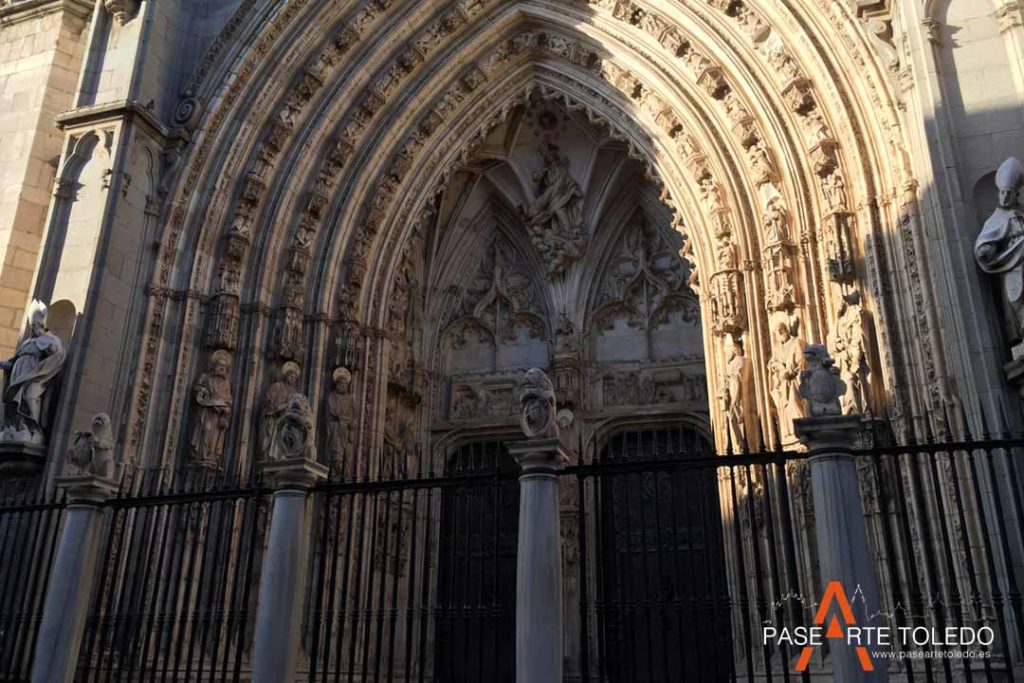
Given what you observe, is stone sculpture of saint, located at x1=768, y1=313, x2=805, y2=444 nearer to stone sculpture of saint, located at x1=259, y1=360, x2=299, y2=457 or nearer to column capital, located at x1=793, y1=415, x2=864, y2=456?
column capital, located at x1=793, y1=415, x2=864, y2=456

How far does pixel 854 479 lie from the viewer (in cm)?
529

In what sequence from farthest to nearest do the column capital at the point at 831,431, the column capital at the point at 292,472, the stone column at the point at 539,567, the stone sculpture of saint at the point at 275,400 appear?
the stone sculpture of saint at the point at 275,400, the column capital at the point at 292,472, the stone column at the point at 539,567, the column capital at the point at 831,431

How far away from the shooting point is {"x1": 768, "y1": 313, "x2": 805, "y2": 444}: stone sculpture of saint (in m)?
9.39

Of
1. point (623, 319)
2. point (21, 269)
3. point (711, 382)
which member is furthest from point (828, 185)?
point (21, 269)

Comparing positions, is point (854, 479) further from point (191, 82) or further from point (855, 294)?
point (191, 82)

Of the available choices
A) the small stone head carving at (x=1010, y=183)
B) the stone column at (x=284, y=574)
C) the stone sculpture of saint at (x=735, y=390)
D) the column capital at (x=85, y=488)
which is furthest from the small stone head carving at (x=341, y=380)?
the small stone head carving at (x=1010, y=183)

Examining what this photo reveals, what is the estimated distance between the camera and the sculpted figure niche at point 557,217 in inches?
531

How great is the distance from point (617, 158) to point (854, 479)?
30.3 feet

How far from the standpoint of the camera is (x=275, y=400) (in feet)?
36.1

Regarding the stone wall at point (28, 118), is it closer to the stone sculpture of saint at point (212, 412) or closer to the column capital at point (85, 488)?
the stone sculpture of saint at point (212, 412)

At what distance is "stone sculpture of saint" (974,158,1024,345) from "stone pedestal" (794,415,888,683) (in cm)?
A: 243

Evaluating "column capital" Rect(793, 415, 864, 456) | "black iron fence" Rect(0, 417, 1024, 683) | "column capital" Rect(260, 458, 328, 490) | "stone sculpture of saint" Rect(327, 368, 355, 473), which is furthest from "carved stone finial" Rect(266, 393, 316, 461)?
"stone sculpture of saint" Rect(327, 368, 355, 473)

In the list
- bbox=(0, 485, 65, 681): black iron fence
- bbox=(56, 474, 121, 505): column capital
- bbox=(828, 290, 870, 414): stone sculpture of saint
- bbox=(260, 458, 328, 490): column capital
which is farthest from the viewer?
bbox=(828, 290, 870, 414): stone sculpture of saint

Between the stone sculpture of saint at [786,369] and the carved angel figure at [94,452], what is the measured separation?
6461mm
